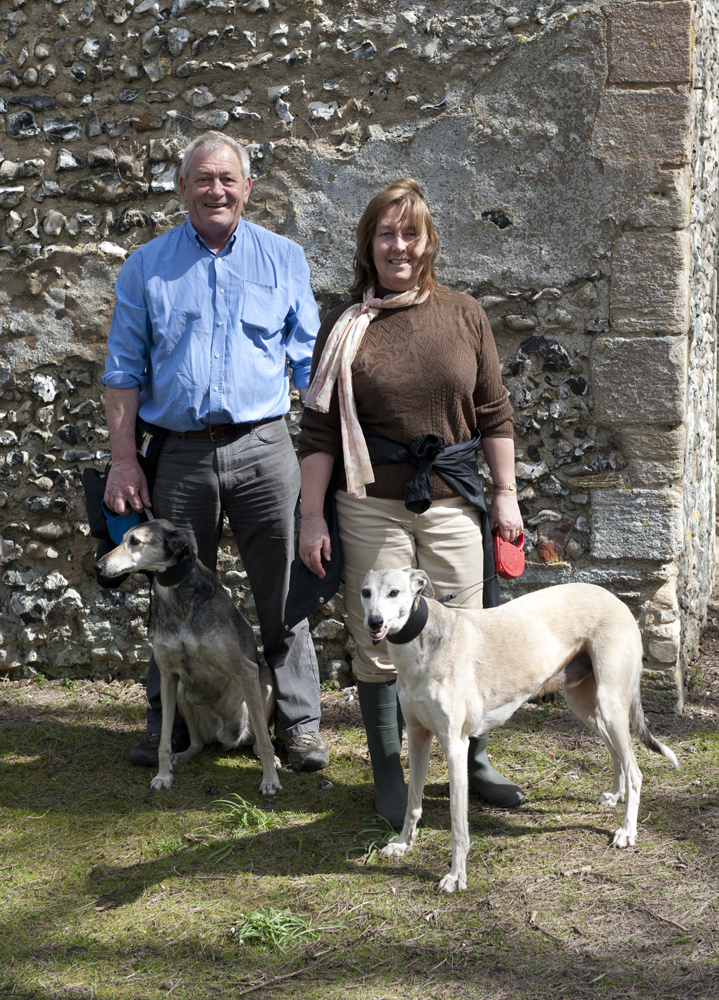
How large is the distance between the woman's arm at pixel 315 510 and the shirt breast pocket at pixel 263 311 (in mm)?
755

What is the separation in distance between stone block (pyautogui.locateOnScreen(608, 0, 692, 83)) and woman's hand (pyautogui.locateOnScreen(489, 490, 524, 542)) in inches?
85.9

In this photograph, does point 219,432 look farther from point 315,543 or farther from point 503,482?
point 503,482

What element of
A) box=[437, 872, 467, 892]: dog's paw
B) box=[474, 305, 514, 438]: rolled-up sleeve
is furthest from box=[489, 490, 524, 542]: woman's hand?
box=[437, 872, 467, 892]: dog's paw

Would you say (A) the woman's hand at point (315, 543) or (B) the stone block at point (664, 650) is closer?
(A) the woman's hand at point (315, 543)

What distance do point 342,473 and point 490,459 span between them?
55cm

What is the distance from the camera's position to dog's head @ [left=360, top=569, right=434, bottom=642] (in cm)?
271

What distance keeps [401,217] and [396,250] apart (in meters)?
0.11

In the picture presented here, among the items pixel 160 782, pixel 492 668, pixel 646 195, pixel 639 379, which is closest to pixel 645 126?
pixel 646 195

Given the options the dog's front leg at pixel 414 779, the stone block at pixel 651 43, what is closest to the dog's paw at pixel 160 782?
the dog's front leg at pixel 414 779

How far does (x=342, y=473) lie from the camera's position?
323 centimetres

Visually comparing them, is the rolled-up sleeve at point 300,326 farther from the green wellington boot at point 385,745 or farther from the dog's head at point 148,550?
the green wellington boot at point 385,745

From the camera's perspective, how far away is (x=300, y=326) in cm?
384

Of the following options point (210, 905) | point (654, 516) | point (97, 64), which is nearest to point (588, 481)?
point (654, 516)

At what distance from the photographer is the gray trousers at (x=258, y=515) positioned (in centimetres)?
364
